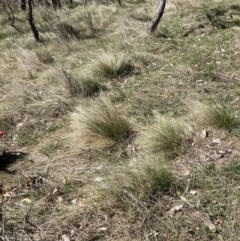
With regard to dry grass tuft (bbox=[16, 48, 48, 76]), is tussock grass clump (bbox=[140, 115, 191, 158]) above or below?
above

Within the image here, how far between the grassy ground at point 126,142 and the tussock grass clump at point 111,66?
2 centimetres

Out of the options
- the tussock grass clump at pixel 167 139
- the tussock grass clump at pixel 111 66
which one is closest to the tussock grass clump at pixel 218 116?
the tussock grass clump at pixel 167 139

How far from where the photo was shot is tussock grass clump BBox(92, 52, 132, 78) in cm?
611

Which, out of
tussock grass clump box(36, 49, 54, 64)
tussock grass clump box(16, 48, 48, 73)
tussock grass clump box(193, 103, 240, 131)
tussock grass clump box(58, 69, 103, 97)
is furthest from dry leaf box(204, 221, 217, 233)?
tussock grass clump box(36, 49, 54, 64)

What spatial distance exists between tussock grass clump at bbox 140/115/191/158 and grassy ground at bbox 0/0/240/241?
0.01m

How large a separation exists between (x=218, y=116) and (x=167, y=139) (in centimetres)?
70

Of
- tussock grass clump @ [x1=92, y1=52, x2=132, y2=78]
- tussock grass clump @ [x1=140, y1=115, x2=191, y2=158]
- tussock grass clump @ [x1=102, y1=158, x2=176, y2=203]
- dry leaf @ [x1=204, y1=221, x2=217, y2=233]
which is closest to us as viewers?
dry leaf @ [x1=204, y1=221, x2=217, y2=233]

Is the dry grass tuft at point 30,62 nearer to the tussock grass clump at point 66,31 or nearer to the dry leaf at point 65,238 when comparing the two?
the tussock grass clump at point 66,31

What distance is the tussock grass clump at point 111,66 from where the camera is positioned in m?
6.11

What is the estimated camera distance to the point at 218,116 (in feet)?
13.2

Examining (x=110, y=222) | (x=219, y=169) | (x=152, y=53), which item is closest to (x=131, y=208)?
(x=110, y=222)

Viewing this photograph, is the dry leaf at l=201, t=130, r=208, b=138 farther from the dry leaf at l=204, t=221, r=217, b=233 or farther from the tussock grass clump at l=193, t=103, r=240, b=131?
the dry leaf at l=204, t=221, r=217, b=233

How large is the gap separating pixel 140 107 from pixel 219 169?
1698 millimetres

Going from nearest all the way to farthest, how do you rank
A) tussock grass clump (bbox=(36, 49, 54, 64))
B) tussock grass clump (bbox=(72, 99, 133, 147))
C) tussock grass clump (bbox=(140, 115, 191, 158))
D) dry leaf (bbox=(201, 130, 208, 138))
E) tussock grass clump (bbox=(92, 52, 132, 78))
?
1. tussock grass clump (bbox=(140, 115, 191, 158))
2. dry leaf (bbox=(201, 130, 208, 138))
3. tussock grass clump (bbox=(72, 99, 133, 147))
4. tussock grass clump (bbox=(92, 52, 132, 78))
5. tussock grass clump (bbox=(36, 49, 54, 64))
